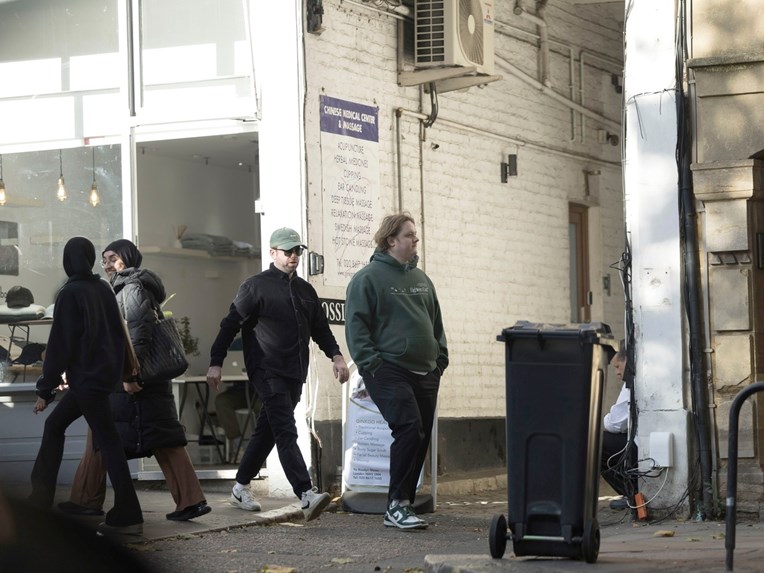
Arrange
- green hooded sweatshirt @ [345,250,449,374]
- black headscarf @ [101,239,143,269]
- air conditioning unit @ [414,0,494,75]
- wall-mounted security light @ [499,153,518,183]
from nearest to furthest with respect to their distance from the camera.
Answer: green hooded sweatshirt @ [345,250,449,374] → black headscarf @ [101,239,143,269] → air conditioning unit @ [414,0,494,75] → wall-mounted security light @ [499,153,518,183]

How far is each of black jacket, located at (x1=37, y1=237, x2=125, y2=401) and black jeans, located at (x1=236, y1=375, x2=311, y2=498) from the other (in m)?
1.30

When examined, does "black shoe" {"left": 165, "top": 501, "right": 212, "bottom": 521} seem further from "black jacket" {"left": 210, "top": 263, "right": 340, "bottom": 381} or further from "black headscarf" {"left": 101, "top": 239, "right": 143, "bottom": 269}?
"black headscarf" {"left": 101, "top": 239, "right": 143, "bottom": 269}

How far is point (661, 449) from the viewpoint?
403 inches

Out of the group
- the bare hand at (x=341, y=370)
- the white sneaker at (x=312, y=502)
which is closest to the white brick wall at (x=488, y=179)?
the bare hand at (x=341, y=370)

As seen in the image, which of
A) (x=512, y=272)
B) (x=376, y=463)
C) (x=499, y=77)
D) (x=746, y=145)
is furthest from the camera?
(x=512, y=272)

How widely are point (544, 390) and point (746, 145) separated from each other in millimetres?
3298

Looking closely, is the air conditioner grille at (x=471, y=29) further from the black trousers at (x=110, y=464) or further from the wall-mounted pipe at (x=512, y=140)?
the black trousers at (x=110, y=464)

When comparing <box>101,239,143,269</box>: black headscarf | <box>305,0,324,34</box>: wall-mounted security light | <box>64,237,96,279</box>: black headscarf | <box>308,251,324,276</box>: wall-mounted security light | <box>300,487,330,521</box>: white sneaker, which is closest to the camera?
<box>64,237,96,279</box>: black headscarf

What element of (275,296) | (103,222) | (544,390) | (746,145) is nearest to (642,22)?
(746,145)

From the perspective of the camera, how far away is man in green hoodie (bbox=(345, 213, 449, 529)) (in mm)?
9867

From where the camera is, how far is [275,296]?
10461 mm

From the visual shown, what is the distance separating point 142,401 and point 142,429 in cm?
18

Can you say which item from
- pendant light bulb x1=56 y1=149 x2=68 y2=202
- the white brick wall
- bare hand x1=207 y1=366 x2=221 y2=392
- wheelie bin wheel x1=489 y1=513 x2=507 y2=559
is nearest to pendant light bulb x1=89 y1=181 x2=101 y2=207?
pendant light bulb x1=56 y1=149 x2=68 y2=202

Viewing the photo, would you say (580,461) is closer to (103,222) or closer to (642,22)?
(642,22)
